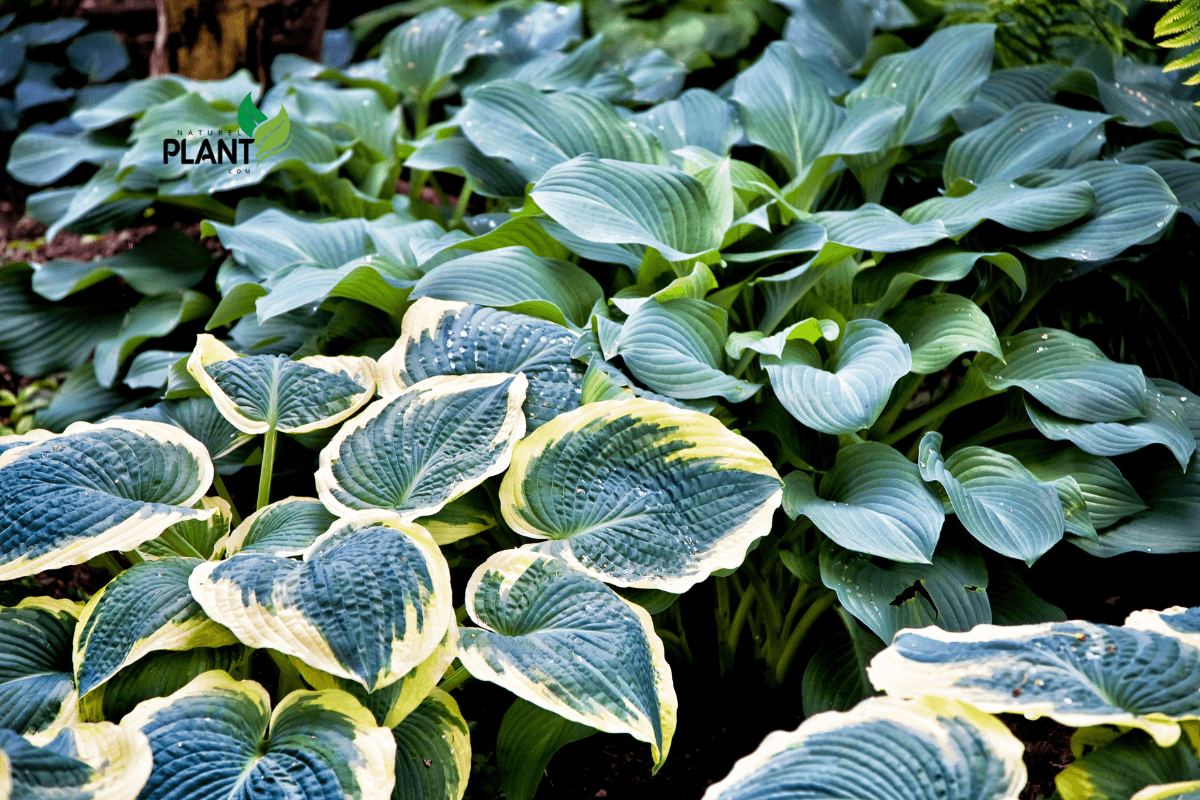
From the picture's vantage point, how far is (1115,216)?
1821 millimetres

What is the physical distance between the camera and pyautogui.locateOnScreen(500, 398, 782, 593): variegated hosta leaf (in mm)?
1346

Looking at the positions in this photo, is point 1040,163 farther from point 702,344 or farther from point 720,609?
point 720,609

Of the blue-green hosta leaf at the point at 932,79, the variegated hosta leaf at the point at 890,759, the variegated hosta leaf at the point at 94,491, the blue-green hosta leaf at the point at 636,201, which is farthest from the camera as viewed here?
the blue-green hosta leaf at the point at 932,79

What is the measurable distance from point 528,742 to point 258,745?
0.41 m

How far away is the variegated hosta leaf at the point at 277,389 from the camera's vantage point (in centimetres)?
154

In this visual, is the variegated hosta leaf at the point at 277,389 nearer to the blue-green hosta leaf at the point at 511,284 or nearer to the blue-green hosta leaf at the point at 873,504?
the blue-green hosta leaf at the point at 511,284

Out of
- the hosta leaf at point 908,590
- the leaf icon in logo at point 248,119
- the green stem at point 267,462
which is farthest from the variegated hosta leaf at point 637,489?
the leaf icon in logo at point 248,119

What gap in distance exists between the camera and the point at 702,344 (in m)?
1.66

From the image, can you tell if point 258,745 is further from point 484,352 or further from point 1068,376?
point 1068,376

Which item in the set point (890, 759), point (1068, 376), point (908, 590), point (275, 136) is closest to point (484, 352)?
point (908, 590)

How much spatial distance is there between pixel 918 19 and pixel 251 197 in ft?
7.77

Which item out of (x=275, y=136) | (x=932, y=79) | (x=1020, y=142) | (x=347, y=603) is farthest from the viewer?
(x=275, y=136)

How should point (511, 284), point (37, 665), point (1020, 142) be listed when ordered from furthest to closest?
point (1020, 142)
point (511, 284)
point (37, 665)

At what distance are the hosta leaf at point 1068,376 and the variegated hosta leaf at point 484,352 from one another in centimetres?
79
